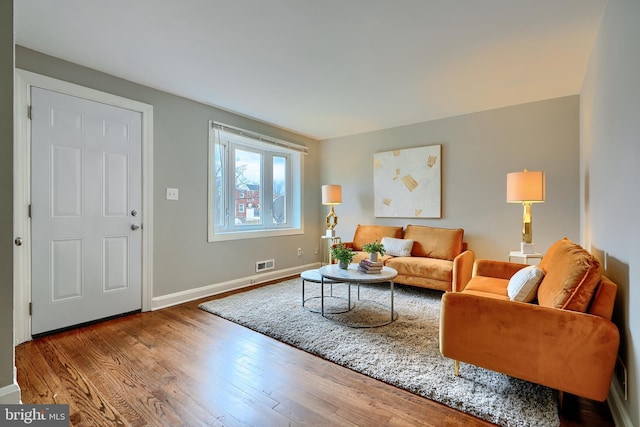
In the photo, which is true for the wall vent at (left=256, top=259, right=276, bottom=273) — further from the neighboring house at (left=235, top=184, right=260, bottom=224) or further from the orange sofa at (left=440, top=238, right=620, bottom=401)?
the orange sofa at (left=440, top=238, right=620, bottom=401)

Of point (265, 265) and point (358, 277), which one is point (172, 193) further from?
point (358, 277)

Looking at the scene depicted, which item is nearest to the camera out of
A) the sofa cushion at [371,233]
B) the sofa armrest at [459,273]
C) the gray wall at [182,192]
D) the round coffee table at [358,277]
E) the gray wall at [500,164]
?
the round coffee table at [358,277]

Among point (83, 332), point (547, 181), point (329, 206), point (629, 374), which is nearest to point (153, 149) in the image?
point (83, 332)

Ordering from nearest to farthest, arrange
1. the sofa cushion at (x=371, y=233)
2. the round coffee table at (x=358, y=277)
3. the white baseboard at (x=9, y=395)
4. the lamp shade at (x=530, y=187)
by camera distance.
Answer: the white baseboard at (x=9, y=395), the round coffee table at (x=358, y=277), the lamp shade at (x=530, y=187), the sofa cushion at (x=371, y=233)

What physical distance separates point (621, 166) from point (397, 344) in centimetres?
173

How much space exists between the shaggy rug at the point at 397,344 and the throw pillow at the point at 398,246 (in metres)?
0.49

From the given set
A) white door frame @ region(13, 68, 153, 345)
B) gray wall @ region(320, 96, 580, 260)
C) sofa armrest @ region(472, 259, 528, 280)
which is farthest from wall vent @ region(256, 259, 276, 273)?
sofa armrest @ region(472, 259, 528, 280)

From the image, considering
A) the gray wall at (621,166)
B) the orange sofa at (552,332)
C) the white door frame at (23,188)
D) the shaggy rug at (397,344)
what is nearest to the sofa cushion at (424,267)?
the shaggy rug at (397,344)

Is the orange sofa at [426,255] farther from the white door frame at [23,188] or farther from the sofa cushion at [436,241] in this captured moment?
the white door frame at [23,188]

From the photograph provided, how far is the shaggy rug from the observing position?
1.58m

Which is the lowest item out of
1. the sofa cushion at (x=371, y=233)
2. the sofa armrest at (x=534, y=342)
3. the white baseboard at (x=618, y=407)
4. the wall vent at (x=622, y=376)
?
the white baseboard at (x=618, y=407)

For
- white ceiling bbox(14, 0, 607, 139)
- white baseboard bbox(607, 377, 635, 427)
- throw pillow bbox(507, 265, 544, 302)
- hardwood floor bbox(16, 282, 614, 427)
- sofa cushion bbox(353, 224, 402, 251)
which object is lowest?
hardwood floor bbox(16, 282, 614, 427)

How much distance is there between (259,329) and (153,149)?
2.12 metres

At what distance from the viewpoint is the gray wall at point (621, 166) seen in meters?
1.32
